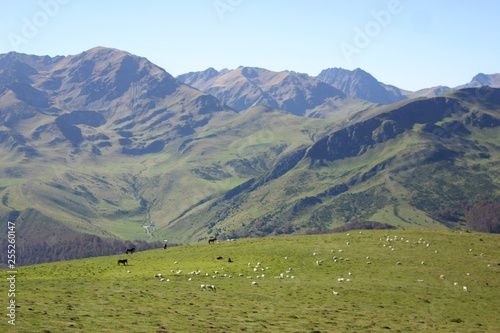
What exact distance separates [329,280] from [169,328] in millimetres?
30412

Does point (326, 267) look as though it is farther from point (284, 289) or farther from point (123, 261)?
point (123, 261)

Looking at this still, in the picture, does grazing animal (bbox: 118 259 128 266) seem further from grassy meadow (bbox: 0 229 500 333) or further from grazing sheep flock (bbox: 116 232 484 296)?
grazing sheep flock (bbox: 116 232 484 296)

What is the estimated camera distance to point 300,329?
134 feet

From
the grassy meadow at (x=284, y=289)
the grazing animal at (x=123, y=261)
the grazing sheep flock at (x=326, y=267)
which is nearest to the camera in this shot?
the grassy meadow at (x=284, y=289)

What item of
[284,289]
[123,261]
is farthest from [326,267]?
[123,261]

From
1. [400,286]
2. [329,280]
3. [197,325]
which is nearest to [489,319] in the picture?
[400,286]

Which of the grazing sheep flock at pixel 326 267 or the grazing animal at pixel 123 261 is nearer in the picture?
the grazing sheep flock at pixel 326 267

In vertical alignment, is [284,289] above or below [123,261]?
below

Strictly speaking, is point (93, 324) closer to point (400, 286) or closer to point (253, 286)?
point (253, 286)

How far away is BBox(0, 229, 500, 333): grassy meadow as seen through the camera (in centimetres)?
4153

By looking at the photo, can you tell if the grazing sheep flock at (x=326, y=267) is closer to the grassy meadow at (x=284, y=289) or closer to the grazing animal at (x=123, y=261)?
the grassy meadow at (x=284, y=289)

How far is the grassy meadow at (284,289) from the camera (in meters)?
41.5

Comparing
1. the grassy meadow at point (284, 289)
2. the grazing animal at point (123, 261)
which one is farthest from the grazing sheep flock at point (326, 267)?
the grazing animal at point (123, 261)

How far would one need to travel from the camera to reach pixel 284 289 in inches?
2250
